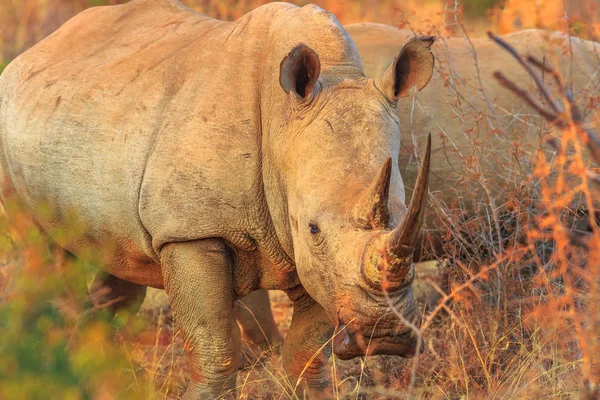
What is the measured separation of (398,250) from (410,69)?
1.19 metres

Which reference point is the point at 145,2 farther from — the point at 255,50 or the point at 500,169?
the point at 500,169

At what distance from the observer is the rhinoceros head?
150 inches

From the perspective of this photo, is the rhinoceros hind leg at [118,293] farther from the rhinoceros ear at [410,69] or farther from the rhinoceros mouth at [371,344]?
the rhinoceros mouth at [371,344]

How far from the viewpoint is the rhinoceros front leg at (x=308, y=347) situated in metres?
5.10

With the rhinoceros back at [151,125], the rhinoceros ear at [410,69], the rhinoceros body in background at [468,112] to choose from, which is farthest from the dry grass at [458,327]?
the rhinoceros ear at [410,69]

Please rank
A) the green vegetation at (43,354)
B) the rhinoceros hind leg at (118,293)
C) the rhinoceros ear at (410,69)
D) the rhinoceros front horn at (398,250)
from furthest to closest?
the rhinoceros hind leg at (118,293), the rhinoceros ear at (410,69), the rhinoceros front horn at (398,250), the green vegetation at (43,354)

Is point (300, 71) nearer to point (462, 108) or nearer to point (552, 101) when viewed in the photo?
point (462, 108)

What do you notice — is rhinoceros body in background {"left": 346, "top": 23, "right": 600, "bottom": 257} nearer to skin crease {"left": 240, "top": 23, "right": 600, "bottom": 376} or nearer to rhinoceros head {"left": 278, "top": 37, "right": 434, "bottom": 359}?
skin crease {"left": 240, "top": 23, "right": 600, "bottom": 376}

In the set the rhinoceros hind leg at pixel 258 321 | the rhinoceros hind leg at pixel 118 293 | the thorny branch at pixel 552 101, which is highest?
the thorny branch at pixel 552 101

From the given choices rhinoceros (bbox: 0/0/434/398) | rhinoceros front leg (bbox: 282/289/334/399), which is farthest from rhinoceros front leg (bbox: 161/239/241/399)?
rhinoceros front leg (bbox: 282/289/334/399)

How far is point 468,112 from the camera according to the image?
242 inches

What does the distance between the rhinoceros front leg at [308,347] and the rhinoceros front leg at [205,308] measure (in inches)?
15.1

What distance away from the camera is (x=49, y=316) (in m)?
→ 3.11

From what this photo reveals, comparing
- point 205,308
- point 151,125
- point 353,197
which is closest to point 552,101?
point 353,197
